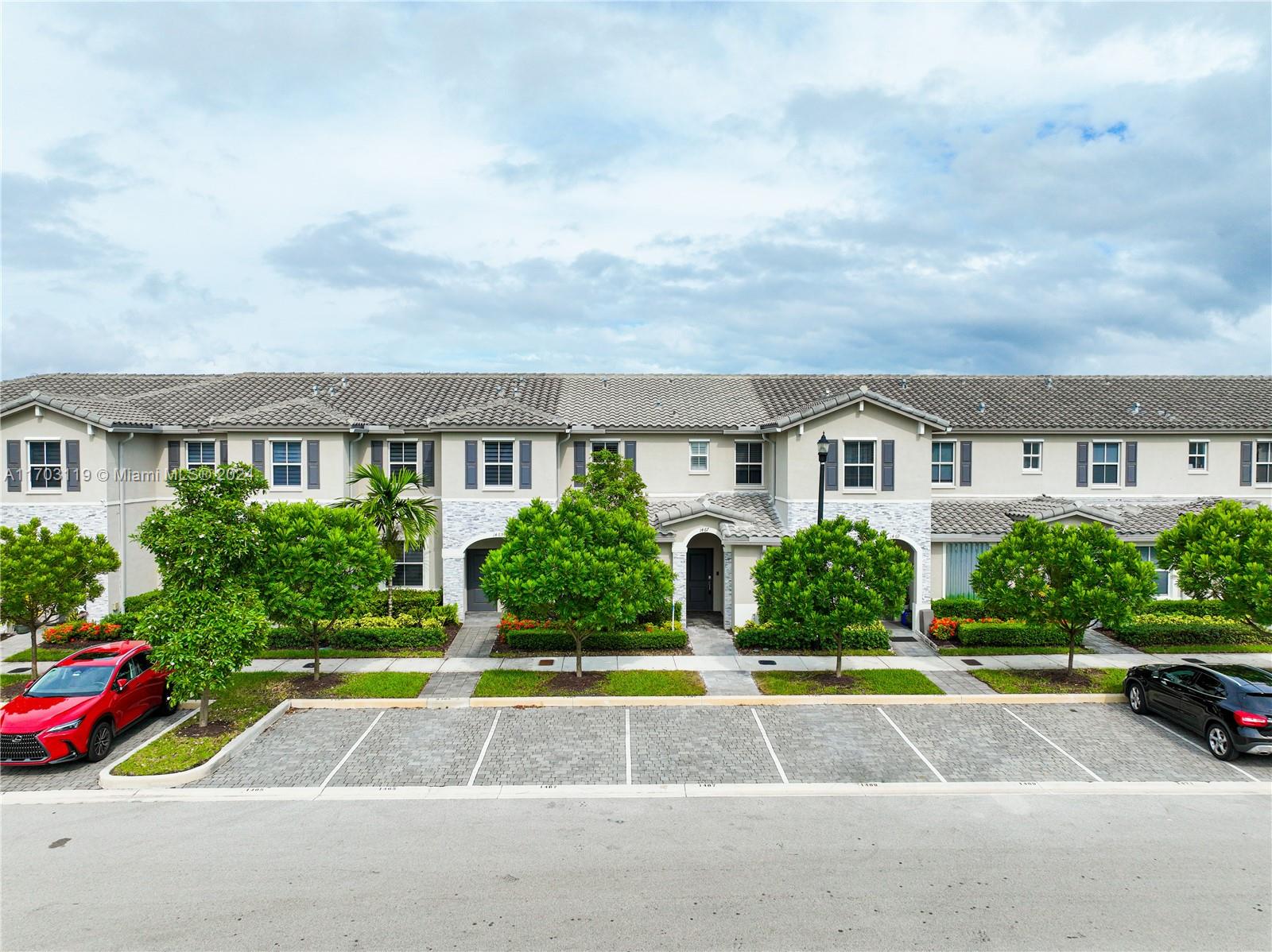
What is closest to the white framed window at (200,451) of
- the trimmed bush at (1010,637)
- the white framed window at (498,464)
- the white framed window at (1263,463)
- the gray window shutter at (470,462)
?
the gray window shutter at (470,462)

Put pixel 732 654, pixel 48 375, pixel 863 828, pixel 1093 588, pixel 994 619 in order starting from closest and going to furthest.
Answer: pixel 863 828, pixel 1093 588, pixel 732 654, pixel 994 619, pixel 48 375

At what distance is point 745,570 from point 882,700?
7133 millimetres

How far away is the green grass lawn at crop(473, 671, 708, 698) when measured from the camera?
58.8 feet

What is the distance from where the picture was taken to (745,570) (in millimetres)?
23891

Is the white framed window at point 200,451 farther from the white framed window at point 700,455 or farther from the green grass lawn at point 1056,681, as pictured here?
the green grass lawn at point 1056,681

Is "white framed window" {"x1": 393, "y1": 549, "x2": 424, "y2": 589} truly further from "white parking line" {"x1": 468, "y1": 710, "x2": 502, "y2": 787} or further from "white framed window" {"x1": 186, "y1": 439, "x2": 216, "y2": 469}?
"white parking line" {"x1": 468, "y1": 710, "x2": 502, "y2": 787}

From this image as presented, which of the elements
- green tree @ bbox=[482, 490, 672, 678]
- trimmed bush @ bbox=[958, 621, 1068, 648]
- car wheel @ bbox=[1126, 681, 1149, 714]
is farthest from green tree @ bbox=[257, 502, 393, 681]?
car wheel @ bbox=[1126, 681, 1149, 714]

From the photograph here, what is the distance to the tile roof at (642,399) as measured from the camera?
26203mm

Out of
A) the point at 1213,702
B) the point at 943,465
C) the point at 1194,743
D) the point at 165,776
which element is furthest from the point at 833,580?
the point at 165,776

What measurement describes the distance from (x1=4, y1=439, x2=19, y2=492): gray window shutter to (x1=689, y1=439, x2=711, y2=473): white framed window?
23.4 m

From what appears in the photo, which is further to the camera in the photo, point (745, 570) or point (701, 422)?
point (701, 422)

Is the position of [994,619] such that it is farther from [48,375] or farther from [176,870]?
[48,375]

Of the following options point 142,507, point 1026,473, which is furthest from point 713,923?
point 142,507

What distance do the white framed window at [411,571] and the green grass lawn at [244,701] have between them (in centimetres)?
704
